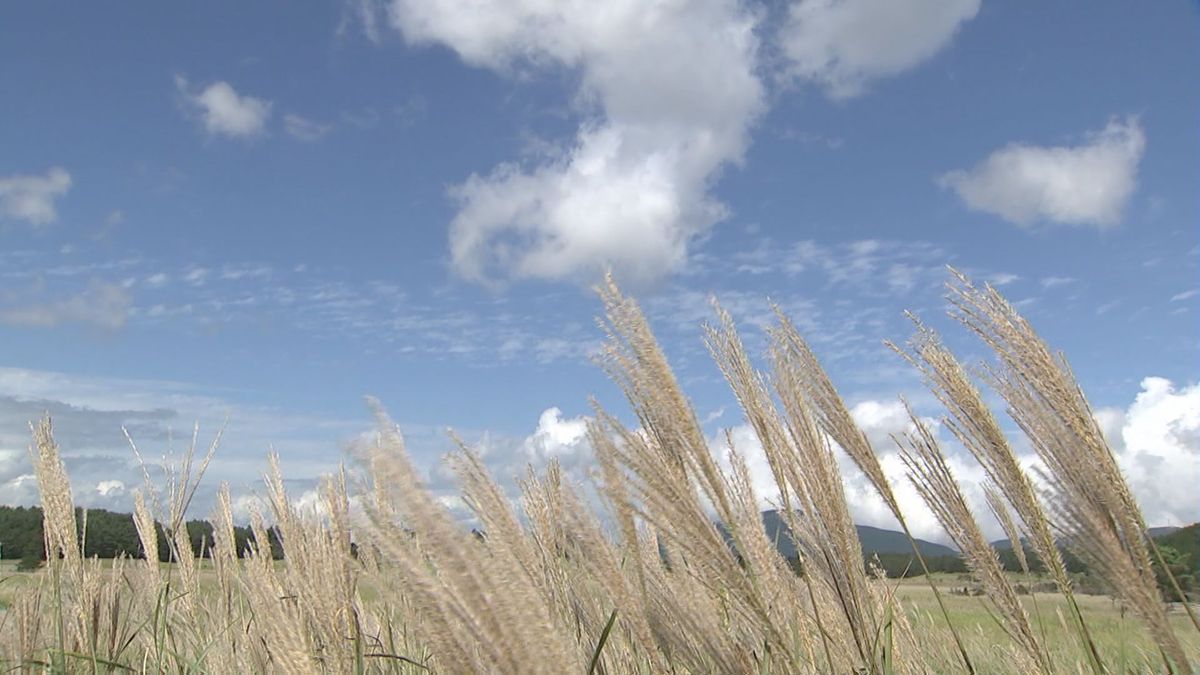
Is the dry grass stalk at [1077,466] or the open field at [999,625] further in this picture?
the open field at [999,625]

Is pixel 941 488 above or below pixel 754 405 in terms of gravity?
below

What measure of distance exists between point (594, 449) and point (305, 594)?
1079 millimetres

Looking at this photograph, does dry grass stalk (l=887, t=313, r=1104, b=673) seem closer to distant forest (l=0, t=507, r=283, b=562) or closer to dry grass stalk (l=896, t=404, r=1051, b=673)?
dry grass stalk (l=896, t=404, r=1051, b=673)

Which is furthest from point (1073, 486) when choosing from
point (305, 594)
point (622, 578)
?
point (305, 594)

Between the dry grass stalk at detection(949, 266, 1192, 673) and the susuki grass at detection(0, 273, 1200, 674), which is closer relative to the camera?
the susuki grass at detection(0, 273, 1200, 674)

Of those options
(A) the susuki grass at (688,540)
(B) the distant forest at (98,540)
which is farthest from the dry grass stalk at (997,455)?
(B) the distant forest at (98,540)

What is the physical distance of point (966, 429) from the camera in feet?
7.61

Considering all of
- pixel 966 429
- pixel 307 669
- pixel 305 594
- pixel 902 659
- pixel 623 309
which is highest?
pixel 623 309

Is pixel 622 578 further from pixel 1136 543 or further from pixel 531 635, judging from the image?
pixel 1136 543

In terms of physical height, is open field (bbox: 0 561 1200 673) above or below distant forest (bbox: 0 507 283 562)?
below

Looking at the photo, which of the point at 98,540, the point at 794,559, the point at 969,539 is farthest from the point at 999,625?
the point at 98,540

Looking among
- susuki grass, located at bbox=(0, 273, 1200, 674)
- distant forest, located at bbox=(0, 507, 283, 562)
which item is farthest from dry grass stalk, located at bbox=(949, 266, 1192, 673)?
distant forest, located at bbox=(0, 507, 283, 562)

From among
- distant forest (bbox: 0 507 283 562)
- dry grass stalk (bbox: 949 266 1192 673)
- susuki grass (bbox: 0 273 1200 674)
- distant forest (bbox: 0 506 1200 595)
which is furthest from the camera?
distant forest (bbox: 0 507 283 562)

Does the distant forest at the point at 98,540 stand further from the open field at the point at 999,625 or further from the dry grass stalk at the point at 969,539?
the dry grass stalk at the point at 969,539
